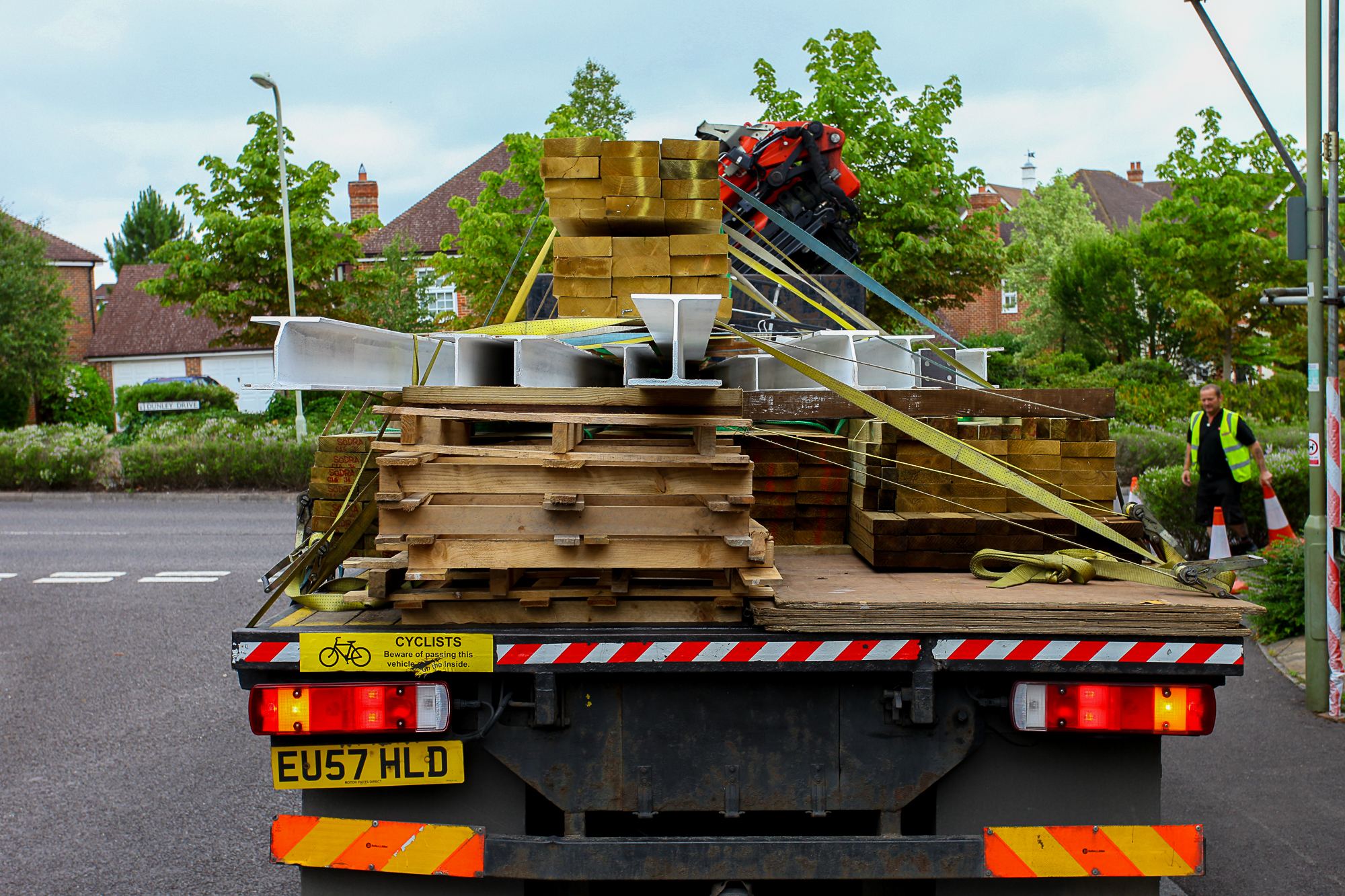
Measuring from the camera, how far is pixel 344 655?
9.67 feet

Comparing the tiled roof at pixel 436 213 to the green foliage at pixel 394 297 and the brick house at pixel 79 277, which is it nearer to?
the green foliage at pixel 394 297

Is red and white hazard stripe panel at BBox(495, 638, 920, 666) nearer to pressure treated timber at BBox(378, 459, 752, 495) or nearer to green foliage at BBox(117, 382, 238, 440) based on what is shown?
pressure treated timber at BBox(378, 459, 752, 495)

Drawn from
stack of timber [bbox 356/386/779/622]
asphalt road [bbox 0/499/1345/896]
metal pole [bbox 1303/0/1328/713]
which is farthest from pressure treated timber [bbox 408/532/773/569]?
metal pole [bbox 1303/0/1328/713]

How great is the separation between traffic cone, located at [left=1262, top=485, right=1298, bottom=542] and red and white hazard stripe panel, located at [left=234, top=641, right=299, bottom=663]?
9302 mm

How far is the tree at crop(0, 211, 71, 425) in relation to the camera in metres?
36.5

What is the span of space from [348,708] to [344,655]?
0.46ft

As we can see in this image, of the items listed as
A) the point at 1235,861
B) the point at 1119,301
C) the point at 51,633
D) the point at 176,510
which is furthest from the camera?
the point at 1119,301

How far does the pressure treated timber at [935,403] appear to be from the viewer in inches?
151

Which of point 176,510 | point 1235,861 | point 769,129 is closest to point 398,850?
point 1235,861

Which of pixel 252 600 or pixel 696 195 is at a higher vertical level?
pixel 696 195

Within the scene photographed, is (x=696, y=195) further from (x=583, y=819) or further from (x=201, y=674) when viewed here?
(x=201, y=674)

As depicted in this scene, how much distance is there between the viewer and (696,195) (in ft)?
15.6

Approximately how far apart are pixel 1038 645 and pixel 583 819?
4.11 ft

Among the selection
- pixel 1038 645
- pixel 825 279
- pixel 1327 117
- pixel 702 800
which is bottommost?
pixel 702 800
